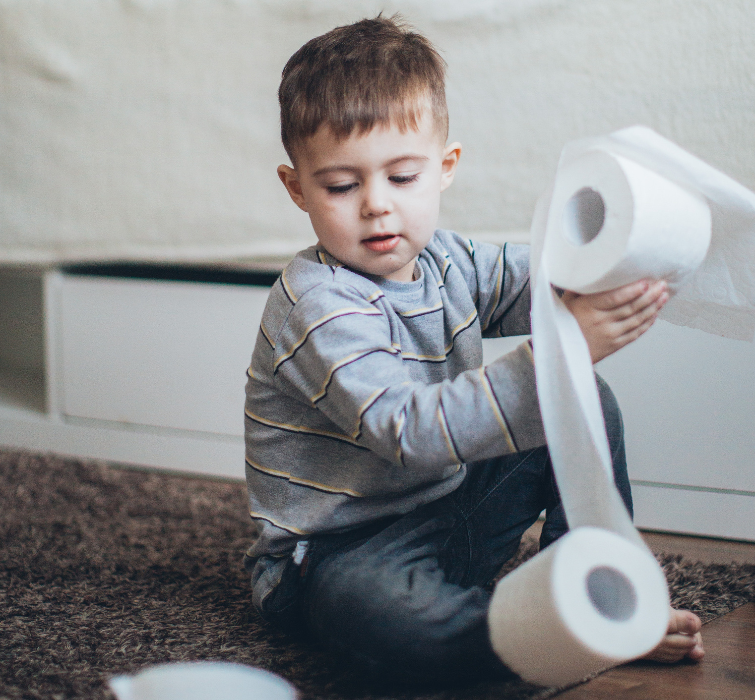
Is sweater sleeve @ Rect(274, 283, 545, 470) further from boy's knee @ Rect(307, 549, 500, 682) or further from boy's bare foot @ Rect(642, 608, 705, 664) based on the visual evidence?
boy's bare foot @ Rect(642, 608, 705, 664)

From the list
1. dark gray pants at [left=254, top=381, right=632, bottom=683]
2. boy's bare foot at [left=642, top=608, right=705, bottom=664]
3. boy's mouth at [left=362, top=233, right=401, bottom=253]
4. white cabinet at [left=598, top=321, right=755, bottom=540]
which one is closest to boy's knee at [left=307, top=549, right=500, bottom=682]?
dark gray pants at [left=254, top=381, right=632, bottom=683]

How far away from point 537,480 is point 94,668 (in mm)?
417

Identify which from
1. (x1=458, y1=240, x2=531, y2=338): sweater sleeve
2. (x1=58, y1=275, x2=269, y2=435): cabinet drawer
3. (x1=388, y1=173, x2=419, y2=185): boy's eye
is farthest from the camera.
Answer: (x1=58, y1=275, x2=269, y2=435): cabinet drawer

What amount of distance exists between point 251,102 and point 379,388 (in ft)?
2.48

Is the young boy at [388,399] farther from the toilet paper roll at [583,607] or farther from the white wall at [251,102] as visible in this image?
the white wall at [251,102]

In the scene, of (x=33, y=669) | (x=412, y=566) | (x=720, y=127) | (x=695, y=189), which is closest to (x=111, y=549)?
(x=33, y=669)

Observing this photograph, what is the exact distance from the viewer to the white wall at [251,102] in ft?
3.32

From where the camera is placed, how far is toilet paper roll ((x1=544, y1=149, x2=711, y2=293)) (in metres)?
0.57

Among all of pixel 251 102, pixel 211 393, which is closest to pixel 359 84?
pixel 251 102

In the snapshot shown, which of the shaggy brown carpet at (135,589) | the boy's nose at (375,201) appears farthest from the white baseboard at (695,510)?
the boy's nose at (375,201)

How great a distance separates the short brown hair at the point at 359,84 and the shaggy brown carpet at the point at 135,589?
44cm

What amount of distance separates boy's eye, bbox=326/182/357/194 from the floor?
434 millimetres

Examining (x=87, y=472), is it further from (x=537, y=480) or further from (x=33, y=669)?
(x=537, y=480)

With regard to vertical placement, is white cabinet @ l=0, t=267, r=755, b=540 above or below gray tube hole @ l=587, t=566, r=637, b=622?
below
